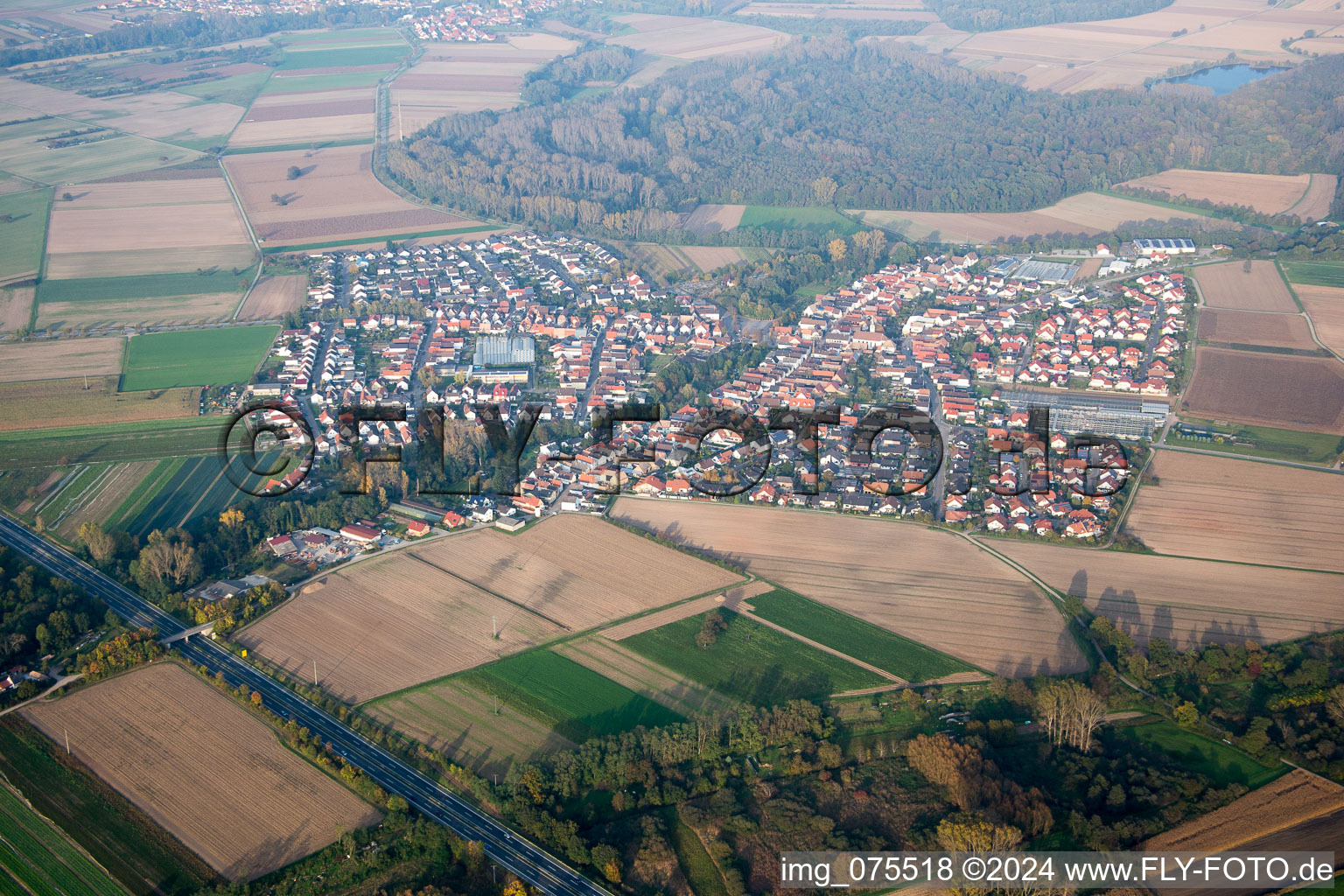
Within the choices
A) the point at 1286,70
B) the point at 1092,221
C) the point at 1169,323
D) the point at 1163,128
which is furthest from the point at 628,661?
the point at 1286,70

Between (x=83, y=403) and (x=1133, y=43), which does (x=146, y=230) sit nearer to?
(x=83, y=403)

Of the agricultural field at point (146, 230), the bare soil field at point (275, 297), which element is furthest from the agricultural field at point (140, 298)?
the agricultural field at point (146, 230)

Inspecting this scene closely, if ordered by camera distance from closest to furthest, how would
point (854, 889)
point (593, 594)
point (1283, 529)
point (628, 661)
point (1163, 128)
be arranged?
1. point (854, 889)
2. point (628, 661)
3. point (593, 594)
4. point (1283, 529)
5. point (1163, 128)

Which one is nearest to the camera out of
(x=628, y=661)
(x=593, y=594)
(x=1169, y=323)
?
(x=628, y=661)

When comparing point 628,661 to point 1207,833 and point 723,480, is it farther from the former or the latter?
point 1207,833

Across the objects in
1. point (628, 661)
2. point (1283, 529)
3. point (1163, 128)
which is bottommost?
point (628, 661)

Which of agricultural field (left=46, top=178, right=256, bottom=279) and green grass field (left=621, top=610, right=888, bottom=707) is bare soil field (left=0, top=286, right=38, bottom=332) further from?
green grass field (left=621, top=610, right=888, bottom=707)

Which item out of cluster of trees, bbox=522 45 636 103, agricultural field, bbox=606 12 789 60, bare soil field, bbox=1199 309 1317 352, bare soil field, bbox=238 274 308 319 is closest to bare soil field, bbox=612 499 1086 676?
bare soil field, bbox=1199 309 1317 352
